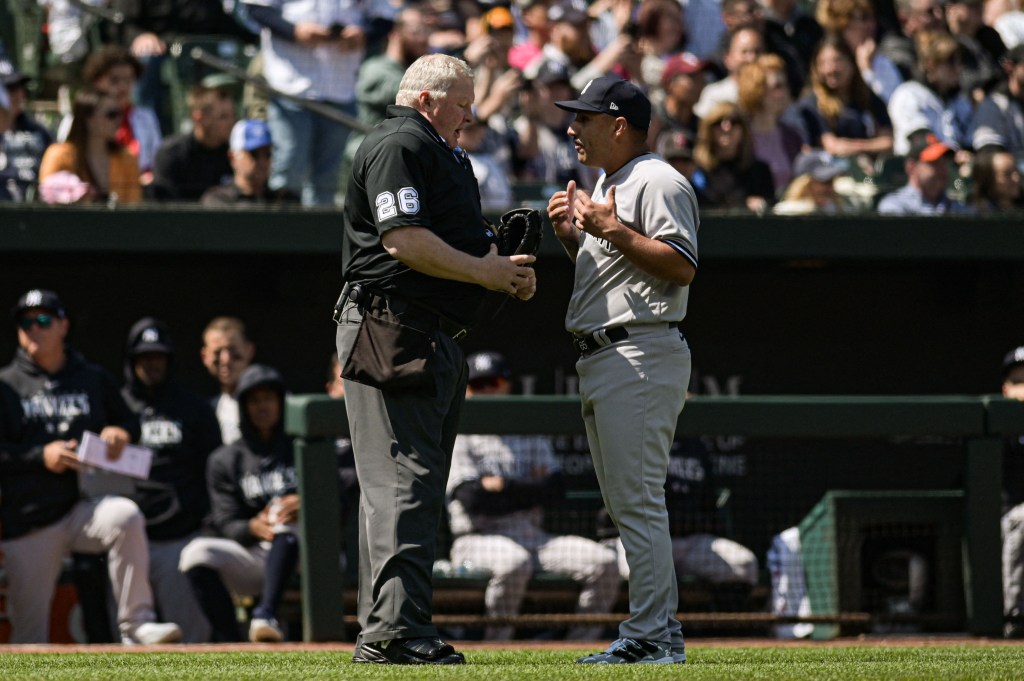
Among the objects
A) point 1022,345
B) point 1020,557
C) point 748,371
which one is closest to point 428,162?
point 1020,557

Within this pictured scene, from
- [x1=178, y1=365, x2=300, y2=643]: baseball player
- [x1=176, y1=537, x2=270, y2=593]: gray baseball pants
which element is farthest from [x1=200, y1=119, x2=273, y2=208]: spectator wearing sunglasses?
[x1=176, y1=537, x2=270, y2=593]: gray baseball pants

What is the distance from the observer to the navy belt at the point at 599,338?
177 inches

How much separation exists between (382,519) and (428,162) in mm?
1007

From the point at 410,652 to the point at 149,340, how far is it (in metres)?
3.84

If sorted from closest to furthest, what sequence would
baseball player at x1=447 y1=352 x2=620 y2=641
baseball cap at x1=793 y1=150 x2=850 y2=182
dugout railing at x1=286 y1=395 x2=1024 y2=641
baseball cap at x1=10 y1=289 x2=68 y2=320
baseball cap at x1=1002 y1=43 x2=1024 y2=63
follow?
dugout railing at x1=286 y1=395 x2=1024 y2=641 → baseball player at x1=447 y1=352 x2=620 y2=641 → baseball cap at x1=10 y1=289 x2=68 y2=320 → baseball cap at x1=793 y1=150 x2=850 y2=182 → baseball cap at x1=1002 y1=43 x2=1024 y2=63

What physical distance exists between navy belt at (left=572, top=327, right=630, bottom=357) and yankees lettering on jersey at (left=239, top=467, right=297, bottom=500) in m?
2.98

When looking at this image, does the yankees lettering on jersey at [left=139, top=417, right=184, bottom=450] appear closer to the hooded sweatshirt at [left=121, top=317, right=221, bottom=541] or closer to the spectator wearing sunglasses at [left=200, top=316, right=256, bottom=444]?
the hooded sweatshirt at [left=121, top=317, right=221, bottom=541]

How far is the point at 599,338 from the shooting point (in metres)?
4.52

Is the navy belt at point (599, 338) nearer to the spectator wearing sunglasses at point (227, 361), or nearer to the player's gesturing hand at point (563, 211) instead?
the player's gesturing hand at point (563, 211)

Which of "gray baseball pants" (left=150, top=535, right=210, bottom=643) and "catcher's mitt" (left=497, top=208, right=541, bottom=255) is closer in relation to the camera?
"catcher's mitt" (left=497, top=208, right=541, bottom=255)

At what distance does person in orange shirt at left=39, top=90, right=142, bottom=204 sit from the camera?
325 inches

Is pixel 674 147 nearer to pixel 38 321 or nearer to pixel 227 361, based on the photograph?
pixel 227 361

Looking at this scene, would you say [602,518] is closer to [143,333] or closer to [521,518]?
[521,518]

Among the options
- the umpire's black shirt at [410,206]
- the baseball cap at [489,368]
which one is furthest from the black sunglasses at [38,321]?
the umpire's black shirt at [410,206]
